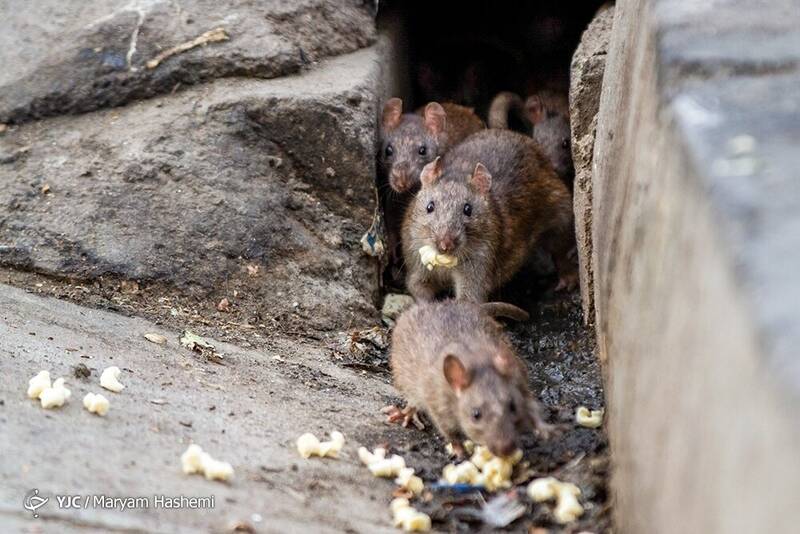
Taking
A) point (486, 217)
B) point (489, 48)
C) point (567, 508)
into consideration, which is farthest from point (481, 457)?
point (489, 48)

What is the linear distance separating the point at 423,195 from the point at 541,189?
3.37ft

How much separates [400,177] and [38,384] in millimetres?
3882

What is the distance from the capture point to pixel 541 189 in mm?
7539

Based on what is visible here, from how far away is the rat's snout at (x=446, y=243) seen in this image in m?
→ 6.69

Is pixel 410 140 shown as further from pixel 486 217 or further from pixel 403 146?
pixel 486 217

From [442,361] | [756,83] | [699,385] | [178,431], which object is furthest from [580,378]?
[699,385]

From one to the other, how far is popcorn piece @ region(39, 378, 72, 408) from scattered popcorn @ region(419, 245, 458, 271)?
3440mm

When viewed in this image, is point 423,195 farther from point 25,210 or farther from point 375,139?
→ point 25,210

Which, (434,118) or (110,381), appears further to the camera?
(434,118)

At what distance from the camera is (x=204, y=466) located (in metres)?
3.45

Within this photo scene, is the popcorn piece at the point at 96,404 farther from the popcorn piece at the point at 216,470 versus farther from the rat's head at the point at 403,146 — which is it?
the rat's head at the point at 403,146

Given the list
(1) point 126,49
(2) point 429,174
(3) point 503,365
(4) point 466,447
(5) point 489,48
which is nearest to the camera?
(3) point 503,365

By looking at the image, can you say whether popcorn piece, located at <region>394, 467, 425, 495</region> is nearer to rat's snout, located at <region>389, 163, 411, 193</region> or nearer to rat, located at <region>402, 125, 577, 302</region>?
rat, located at <region>402, 125, 577, 302</region>

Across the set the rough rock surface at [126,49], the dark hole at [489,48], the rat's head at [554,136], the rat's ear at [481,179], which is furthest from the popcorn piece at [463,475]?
the dark hole at [489,48]
